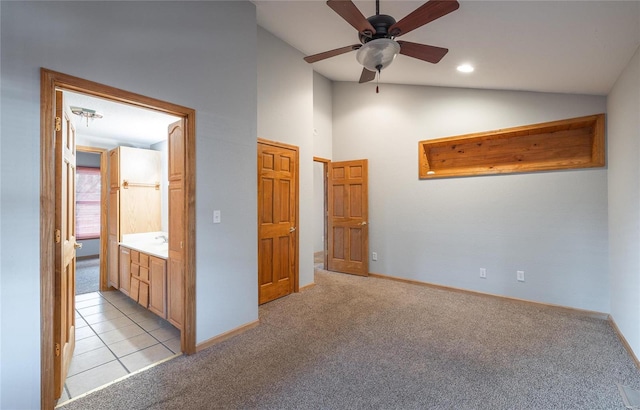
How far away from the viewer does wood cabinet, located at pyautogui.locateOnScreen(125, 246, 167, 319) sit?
114 inches

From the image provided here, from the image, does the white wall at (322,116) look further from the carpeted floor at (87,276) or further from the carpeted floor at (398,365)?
the carpeted floor at (87,276)

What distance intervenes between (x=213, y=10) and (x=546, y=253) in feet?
14.6

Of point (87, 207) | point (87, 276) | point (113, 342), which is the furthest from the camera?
point (87, 207)

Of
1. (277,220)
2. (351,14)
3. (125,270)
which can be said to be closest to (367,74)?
(351,14)

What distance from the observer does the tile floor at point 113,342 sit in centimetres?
214

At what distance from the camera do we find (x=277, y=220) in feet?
12.4

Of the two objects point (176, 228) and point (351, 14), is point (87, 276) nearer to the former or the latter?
point (176, 228)

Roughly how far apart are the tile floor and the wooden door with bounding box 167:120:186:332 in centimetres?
24

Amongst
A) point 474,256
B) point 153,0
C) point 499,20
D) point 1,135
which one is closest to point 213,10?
point 153,0

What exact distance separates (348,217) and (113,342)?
3.55 meters

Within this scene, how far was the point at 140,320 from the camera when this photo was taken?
10.3 feet

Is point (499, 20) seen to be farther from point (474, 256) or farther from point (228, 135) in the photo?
point (474, 256)

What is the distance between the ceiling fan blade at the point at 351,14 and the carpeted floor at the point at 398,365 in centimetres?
250

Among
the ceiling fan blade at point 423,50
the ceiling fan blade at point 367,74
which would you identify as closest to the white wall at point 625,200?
the ceiling fan blade at point 423,50
